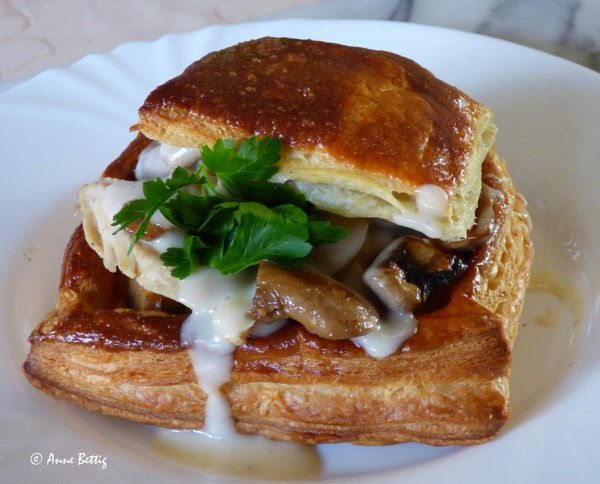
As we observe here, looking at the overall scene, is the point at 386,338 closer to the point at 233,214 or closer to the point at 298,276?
the point at 298,276

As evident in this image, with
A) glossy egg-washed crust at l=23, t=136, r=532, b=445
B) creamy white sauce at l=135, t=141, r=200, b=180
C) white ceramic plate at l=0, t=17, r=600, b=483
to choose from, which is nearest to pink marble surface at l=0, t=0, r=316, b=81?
white ceramic plate at l=0, t=17, r=600, b=483

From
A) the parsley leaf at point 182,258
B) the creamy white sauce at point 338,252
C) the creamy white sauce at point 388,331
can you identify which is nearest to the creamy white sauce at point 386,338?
the creamy white sauce at point 388,331

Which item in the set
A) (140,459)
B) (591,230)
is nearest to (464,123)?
(591,230)

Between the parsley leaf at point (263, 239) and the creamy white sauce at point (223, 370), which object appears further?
the creamy white sauce at point (223, 370)

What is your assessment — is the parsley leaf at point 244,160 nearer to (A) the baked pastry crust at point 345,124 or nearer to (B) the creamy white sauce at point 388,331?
(A) the baked pastry crust at point 345,124

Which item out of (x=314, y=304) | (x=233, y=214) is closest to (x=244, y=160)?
(x=233, y=214)

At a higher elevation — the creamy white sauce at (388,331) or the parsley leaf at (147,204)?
the parsley leaf at (147,204)
